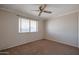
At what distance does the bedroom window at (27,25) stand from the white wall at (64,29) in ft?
0.82

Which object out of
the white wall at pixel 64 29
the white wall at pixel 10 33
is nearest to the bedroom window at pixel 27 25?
the white wall at pixel 10 33

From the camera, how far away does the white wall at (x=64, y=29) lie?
5.02 ft

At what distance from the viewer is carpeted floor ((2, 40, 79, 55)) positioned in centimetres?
152

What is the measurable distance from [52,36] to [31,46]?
45cm

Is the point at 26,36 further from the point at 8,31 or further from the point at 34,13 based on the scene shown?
the point at 34,13

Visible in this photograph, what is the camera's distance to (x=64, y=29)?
1.61 m

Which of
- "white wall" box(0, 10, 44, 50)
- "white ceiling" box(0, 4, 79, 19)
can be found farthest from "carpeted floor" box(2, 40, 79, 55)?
"white ceiling" box(0, 4, 79, 19)

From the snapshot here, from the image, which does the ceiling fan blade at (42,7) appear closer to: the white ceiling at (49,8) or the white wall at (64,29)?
the white ceiling at (49,8)

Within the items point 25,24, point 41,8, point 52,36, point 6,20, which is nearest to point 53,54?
point 52,36

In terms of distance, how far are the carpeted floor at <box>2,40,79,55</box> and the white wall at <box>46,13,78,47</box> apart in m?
0.10

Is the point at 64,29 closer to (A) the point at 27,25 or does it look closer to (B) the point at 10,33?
(A) the point at 27,25

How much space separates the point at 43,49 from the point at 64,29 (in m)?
0.54

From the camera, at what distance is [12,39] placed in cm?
153
